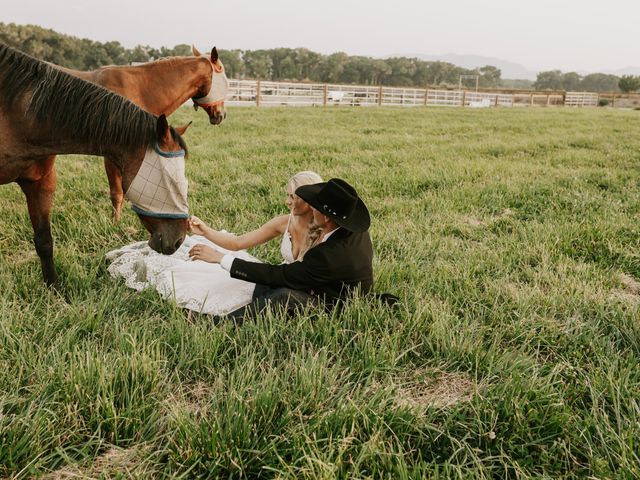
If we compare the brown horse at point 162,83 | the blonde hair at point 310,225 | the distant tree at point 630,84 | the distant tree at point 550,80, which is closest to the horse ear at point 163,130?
the blonde hair at point 310,225

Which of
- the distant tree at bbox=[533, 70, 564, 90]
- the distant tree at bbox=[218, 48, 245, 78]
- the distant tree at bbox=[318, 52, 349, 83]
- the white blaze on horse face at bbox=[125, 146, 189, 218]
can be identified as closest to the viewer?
the white blaze on horse face at bbox=[125, 146, 189, 218]

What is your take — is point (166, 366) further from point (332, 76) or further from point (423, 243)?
point (332, 76)

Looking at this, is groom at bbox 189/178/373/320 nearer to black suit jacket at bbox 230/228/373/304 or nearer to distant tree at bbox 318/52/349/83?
black suit jacket at bbox 230/228/373/304

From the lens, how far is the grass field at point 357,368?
62.8 inches

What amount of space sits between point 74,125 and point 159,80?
2.62 m

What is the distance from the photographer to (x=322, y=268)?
8.61 feet

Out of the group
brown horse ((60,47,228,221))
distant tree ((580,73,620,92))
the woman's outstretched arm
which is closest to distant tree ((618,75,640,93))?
brown horse ((60,47,228,221))

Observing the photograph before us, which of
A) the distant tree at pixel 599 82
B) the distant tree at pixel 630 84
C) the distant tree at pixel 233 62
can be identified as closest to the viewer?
the distant tree at pixel 630 84

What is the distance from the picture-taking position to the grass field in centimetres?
159

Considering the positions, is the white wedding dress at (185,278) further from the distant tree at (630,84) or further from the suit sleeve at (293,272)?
the distant tree at (630,84)

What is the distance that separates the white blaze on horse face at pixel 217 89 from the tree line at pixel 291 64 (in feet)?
217

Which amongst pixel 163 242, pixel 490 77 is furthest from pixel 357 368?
pixel 490 77

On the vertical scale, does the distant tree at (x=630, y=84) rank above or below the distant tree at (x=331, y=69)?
below

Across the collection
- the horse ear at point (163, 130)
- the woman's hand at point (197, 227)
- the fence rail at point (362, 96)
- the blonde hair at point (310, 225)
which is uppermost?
the fence rail at point (362, 96)
